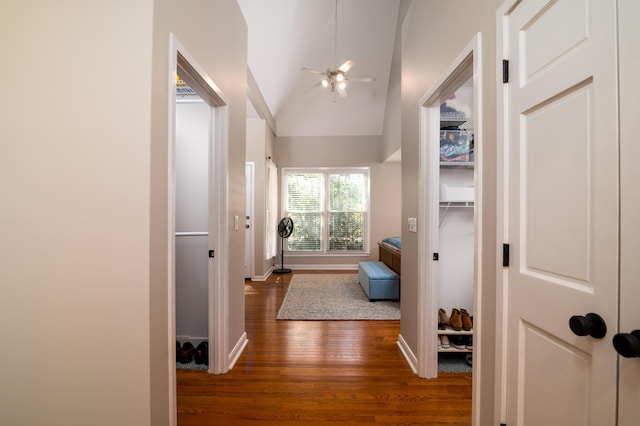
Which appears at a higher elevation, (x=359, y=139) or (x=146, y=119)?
(x=359, y=139)

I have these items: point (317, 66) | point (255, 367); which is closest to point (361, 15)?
point (317, 66)

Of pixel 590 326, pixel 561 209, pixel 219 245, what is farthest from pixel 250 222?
pixel 590 326

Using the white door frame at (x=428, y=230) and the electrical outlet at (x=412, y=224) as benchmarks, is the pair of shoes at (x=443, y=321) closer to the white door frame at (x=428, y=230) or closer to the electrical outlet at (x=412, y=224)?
the white door frame at (x=428, y=230)

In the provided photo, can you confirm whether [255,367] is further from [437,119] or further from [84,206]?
[437,119]

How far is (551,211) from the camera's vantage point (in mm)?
965

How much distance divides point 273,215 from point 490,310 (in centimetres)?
486

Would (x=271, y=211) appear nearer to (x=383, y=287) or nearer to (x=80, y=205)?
(x=383, y=287)

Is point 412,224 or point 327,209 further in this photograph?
point 327,209

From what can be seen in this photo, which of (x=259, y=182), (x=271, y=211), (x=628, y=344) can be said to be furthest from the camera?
(x=271, y=211)

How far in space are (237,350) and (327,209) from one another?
4.08 meters

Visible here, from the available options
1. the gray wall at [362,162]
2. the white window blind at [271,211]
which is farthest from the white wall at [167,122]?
the gray wall at [362,162]

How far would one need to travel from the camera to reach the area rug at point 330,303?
331 centimetres

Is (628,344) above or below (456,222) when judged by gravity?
below

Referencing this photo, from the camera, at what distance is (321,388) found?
1.98 m
